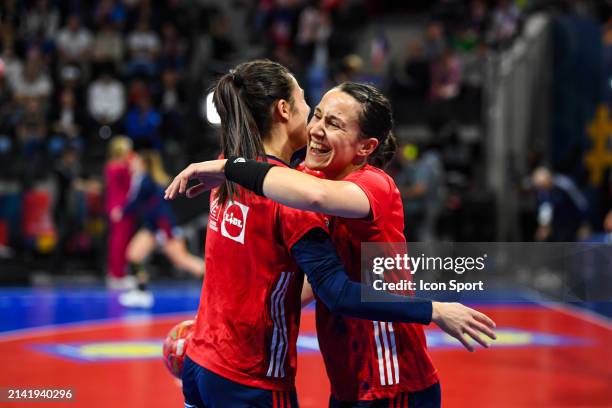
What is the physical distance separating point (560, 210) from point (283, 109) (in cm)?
1066

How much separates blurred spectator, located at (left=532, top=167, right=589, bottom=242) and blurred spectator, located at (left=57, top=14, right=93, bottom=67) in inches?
350

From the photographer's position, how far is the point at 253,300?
2.96 m

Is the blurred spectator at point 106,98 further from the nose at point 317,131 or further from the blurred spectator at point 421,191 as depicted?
the nose at point 317,131

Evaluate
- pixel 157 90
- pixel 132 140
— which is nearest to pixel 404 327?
pixel 132 140

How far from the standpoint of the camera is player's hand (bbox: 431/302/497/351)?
9.20 feet

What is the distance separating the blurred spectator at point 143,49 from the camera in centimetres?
1639

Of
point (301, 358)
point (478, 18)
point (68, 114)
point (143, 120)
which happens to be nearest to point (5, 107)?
point (68, 114)

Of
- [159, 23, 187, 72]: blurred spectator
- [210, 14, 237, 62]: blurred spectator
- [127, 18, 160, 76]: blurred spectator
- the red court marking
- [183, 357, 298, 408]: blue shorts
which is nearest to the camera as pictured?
[183, 357, 298, 408]: blue shorts

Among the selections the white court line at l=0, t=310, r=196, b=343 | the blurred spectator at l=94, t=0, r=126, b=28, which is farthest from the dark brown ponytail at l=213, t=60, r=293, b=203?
the blurred spectator at l=94, t=0, r=126, b=28

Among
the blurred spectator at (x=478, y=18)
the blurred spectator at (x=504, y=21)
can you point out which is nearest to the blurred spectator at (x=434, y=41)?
the blurred spectator at (x=478, y=18)

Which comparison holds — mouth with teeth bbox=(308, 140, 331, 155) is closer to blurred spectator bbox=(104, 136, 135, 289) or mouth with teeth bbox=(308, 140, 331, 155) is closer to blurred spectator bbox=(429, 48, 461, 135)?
blurred spectator bbox=(104, 136, 135, 289)

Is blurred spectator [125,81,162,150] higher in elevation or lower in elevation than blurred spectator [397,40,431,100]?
lower

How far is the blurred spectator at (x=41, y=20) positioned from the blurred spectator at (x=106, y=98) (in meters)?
2.18

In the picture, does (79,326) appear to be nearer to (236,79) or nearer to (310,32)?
(236,79)
